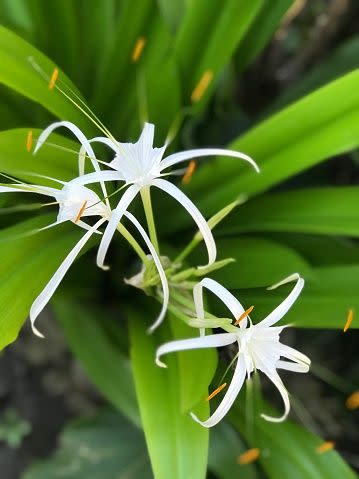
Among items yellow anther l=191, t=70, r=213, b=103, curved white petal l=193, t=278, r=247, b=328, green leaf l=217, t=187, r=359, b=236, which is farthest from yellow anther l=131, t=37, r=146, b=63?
curved white petal l=193, t=278, r=247, b=328

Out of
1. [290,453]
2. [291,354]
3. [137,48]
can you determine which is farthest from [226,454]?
[137,48]

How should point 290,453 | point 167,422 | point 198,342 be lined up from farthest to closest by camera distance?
point 290,453 < point 167,422 < point 198,342

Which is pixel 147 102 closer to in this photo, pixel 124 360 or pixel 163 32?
pixel 163 32

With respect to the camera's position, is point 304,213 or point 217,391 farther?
point 304,213

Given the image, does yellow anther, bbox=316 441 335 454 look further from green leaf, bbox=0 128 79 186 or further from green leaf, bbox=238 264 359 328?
green leaf, bbox=0 128 79 186

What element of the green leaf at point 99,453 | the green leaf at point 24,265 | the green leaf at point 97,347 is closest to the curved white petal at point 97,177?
the green leaf at point 24,265

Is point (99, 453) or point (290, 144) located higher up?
point (290, 144)

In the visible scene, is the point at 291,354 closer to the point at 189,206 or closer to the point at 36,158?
the point at 189,206
